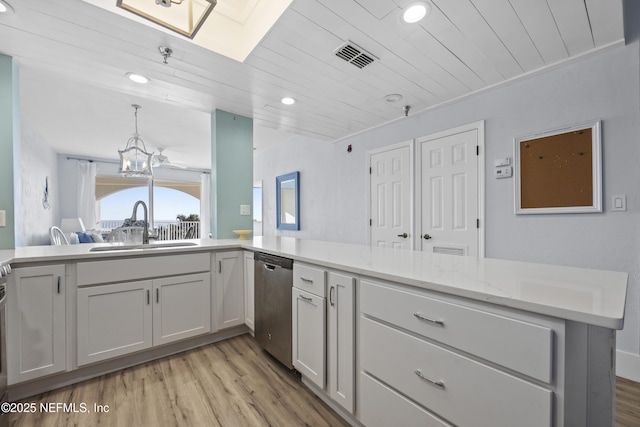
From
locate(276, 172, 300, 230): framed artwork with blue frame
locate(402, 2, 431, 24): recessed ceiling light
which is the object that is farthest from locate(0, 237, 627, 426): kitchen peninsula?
locate(276, 172, 300, 230): framed artwork with blue frame

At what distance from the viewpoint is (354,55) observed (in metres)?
1.90

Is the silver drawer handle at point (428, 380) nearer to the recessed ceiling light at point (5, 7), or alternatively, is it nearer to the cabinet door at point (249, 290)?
the cabinet door at point (249, 290)

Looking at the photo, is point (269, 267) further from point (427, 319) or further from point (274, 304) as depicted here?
point (427, 319)

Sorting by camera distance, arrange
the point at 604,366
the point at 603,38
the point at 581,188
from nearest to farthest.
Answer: the point at 604,366 → the point at 603,38 → the point at 581,188

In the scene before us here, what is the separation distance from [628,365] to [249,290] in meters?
2.83

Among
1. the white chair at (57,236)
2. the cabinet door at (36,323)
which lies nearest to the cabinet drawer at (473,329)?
the cabinet door at (36,323)

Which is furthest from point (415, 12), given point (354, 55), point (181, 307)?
point (181, 307)

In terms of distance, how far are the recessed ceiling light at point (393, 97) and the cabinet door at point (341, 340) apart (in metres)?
1.93

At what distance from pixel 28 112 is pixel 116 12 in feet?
11.7

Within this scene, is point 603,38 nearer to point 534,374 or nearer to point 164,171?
point 534,374

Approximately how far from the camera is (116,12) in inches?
58.7

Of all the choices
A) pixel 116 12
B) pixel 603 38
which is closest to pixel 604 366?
pixel 603 38

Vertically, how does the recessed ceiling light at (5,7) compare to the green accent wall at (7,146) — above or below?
above

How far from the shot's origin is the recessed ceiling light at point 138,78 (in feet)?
7.16
